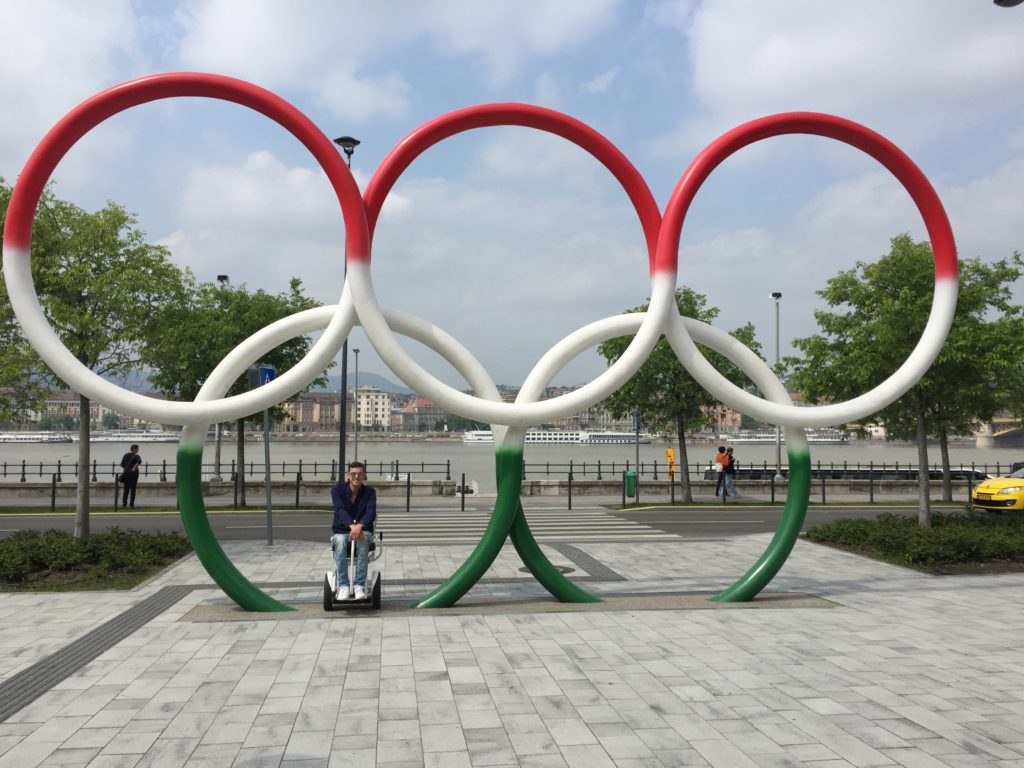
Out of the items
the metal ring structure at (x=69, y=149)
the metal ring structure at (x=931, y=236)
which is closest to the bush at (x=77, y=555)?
the metal ring structure at (x=69, y=149)

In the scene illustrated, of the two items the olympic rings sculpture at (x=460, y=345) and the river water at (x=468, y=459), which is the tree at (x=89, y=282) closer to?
the olympic rings sculpture at (x=460, y=345)

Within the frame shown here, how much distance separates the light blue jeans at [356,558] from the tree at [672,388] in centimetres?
1489

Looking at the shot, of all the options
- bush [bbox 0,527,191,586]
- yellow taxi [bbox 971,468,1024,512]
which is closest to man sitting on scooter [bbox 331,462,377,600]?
bush [bbox 0,527,191,586]

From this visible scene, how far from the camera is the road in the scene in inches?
626

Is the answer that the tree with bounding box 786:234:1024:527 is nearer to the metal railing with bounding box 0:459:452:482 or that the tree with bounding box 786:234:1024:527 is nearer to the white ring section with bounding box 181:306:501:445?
the white ring section with bounding box 181:306:501:445

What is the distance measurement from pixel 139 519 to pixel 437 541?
8.24 metres

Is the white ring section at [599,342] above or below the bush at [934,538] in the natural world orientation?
above

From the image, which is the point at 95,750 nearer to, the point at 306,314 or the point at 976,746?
the point at 306,314

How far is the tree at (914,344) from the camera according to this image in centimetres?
1360

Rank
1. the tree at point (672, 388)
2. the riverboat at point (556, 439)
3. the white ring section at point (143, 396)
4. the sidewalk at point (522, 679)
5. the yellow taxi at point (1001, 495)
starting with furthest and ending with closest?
the riverboat at point (556, 439), the tree at point (672, 388), the yellow taxi at point (1001, 495), the white ring section at point (143, 396), the sidewalk at point (522, 679)

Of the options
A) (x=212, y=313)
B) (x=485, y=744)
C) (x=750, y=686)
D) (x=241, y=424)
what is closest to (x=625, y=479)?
(x=241, y=424)

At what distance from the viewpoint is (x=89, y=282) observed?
12.6m

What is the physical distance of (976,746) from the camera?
5000mm

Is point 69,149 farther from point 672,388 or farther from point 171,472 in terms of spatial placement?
point 171,472
